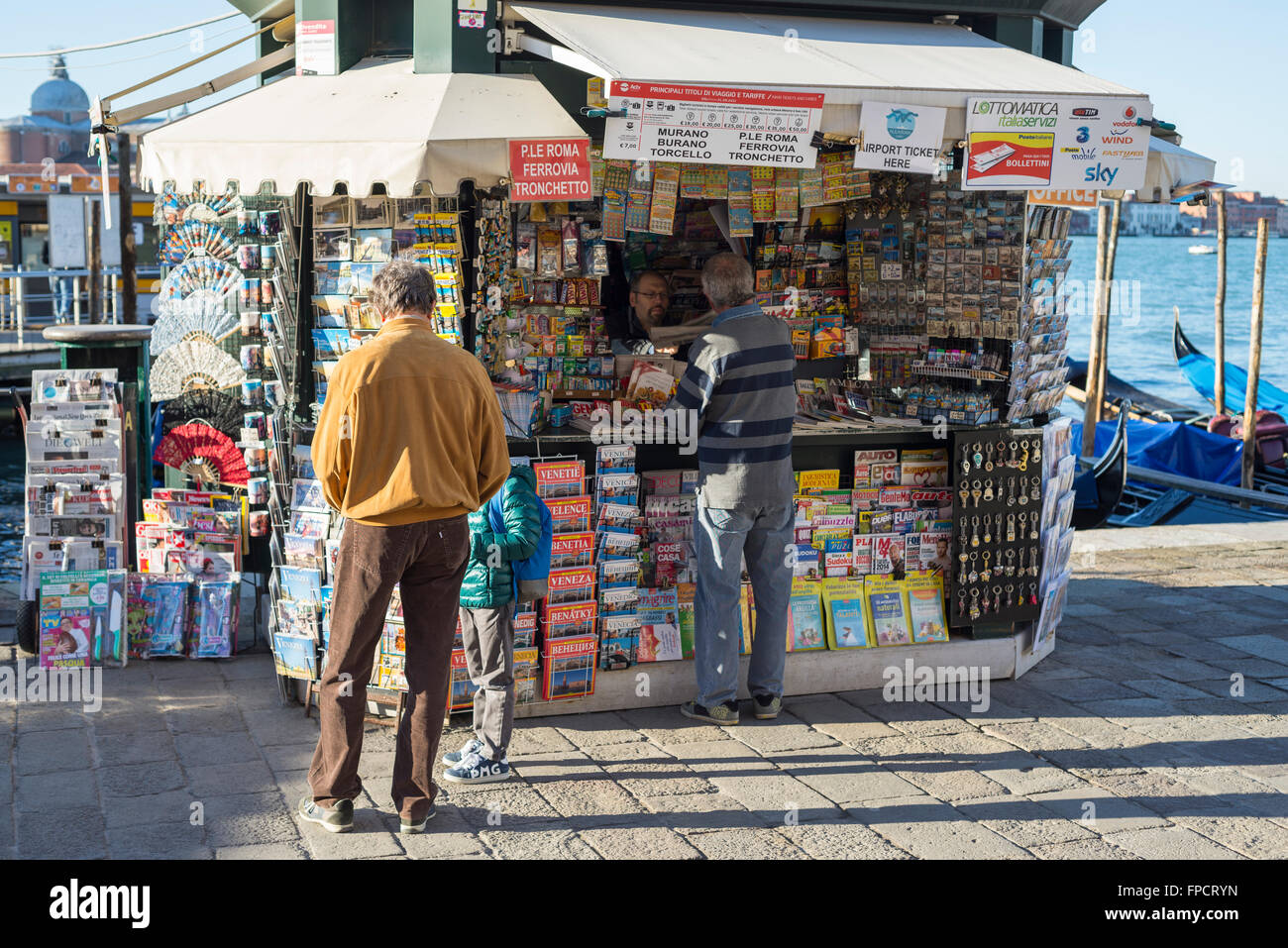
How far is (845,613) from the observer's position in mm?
5609

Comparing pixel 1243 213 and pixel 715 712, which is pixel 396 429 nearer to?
pixel 715 712

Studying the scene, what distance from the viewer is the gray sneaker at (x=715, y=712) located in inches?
200

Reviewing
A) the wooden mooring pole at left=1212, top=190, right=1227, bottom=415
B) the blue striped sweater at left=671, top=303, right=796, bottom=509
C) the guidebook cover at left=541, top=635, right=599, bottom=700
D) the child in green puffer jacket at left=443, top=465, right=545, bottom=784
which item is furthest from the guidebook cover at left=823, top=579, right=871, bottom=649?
the wooden mooring pole at left=1212, top=190, right=1227, bottom=415

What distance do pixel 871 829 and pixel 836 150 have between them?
123 inches

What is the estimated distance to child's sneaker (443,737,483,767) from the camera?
446 cm

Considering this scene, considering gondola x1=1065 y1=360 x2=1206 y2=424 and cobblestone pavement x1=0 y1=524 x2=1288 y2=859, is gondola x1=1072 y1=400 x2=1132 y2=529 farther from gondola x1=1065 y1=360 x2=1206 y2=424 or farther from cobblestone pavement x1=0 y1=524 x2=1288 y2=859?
gondola x1=1065 y1=360 x2=1206 y2=424

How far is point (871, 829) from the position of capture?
4.12m

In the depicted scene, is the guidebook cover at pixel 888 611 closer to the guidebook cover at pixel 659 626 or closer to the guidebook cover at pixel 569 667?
the guidebook cover at pixel 659 626

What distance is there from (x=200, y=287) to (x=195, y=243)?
0.28 meters

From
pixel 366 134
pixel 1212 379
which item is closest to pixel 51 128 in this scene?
pixel 1212 379

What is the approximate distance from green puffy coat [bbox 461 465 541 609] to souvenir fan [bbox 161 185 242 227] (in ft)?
10.4

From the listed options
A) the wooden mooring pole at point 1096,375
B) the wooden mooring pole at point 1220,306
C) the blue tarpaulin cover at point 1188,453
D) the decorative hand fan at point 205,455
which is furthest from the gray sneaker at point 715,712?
the wooden mooring pole at point 1220,306
